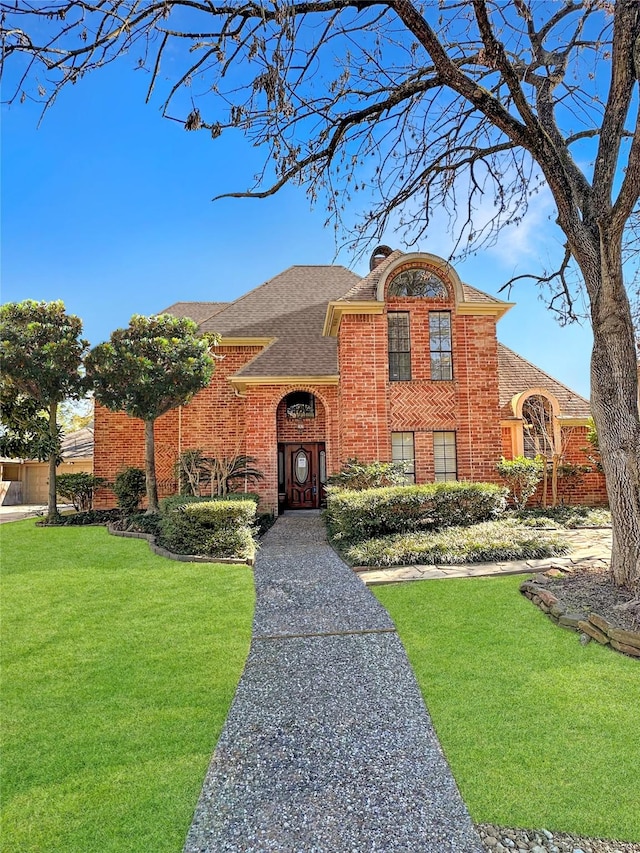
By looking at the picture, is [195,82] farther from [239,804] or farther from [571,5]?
[239,804]

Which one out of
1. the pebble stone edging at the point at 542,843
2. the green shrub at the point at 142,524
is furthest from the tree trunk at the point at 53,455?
the pebble stone edging at the point at 542,843

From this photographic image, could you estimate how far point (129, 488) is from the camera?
53.9 ft

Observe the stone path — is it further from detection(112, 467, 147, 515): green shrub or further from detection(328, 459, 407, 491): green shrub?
detection(112, 467, 147, 515): green shrub

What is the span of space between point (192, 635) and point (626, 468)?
5.71 m

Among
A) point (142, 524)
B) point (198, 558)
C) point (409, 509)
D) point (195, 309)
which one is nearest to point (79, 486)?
point (142, 524)

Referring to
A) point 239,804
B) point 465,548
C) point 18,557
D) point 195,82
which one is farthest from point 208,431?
point 239,804

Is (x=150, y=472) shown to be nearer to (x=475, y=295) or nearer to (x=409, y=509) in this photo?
(x=409, y=509)

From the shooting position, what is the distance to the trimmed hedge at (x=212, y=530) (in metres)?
9.40

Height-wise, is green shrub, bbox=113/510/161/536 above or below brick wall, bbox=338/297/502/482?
below

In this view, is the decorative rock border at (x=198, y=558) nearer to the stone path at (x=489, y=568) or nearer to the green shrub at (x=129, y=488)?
the stone path at (x=489, y=568)

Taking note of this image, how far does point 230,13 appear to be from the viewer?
493cm

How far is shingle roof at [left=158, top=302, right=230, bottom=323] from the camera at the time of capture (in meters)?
20.5

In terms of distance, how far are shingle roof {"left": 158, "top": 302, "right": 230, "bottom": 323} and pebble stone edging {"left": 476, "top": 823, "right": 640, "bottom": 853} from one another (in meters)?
19.4

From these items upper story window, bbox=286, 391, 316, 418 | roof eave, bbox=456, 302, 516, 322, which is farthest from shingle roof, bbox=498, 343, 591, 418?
upper story window, bbox=286, 391, 316, 418
